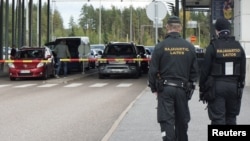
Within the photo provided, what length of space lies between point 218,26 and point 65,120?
563cm

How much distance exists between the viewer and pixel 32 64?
90.7ft

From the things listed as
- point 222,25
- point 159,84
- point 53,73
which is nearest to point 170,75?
point 159,84

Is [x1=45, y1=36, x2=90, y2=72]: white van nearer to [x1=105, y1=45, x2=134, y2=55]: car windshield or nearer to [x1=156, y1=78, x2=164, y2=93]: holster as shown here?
[x1=105, y1=45, x2=134, y2=55]: car windshield

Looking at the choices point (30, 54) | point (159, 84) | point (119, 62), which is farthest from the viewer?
point (30, 54)

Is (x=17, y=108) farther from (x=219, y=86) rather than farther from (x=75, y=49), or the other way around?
(x=75, y=49)

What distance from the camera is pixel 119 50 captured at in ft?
95.7

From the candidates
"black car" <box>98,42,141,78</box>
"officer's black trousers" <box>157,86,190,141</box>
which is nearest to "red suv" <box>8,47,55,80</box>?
"black car" <box>98,42,141,78</box>

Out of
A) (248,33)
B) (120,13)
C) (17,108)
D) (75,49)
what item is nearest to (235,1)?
(248,33)

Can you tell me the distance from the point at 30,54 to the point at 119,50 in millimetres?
4363

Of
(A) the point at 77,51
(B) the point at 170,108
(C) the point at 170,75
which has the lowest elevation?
(B) the point at 170,108

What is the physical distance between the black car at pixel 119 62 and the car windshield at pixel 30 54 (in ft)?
9.75

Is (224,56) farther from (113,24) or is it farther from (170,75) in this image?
(113,24)

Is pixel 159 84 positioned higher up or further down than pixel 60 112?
higher up

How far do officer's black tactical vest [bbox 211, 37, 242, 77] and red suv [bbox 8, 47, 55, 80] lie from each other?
20417 millimetres
